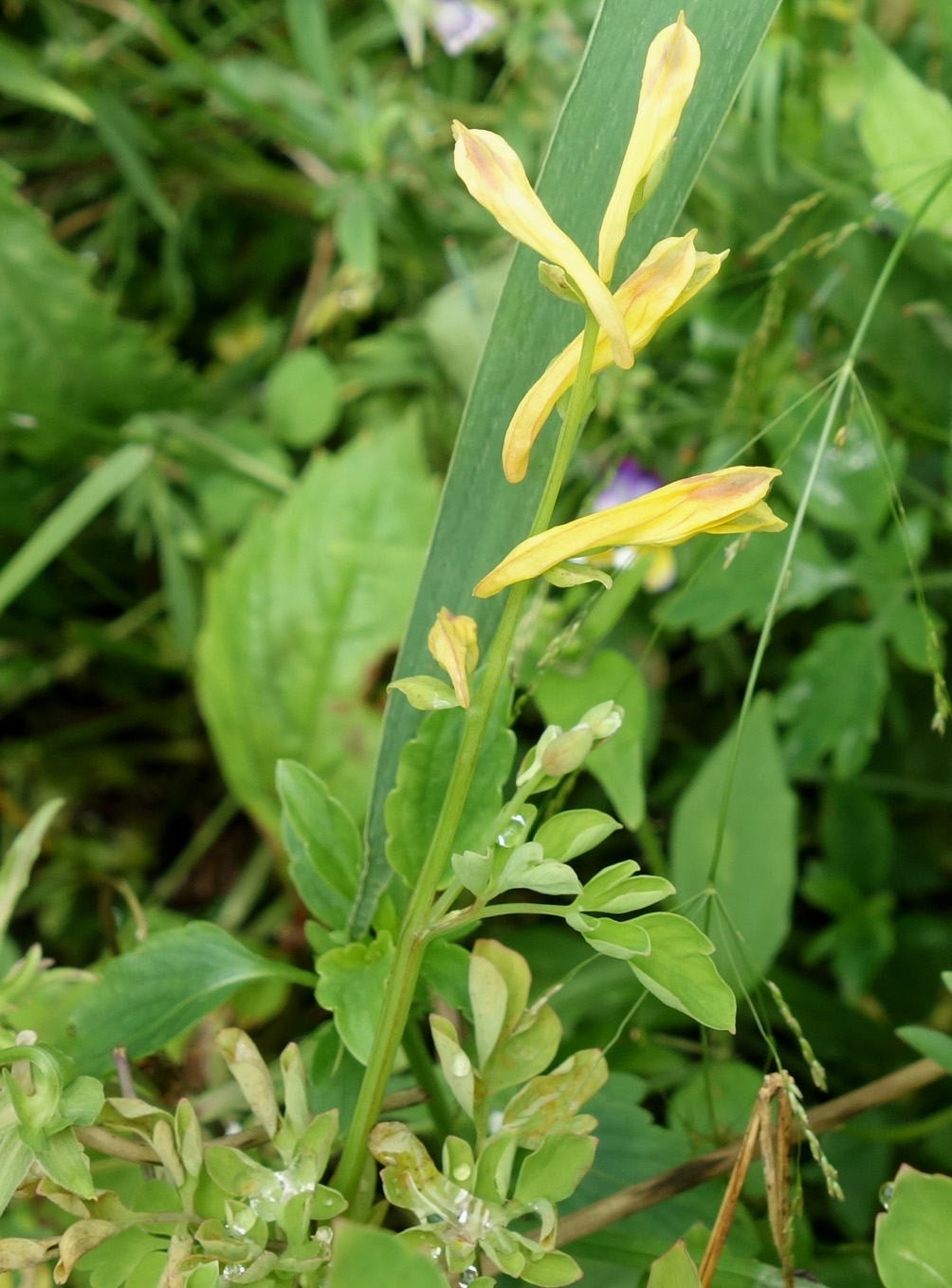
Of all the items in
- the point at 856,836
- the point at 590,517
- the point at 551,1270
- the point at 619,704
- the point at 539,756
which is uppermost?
the point at 590,517

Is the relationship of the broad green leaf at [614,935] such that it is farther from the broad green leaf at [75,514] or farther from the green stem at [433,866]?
the broad green leaf at [75,514]

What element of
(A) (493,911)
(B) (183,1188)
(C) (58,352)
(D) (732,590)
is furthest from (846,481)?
(C) (58,352)

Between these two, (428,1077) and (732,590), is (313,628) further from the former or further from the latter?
(428,1077)

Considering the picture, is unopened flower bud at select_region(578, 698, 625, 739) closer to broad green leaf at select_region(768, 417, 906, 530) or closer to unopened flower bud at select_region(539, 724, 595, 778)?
unopened flower bud at select_region(539, 724, 595, 778)

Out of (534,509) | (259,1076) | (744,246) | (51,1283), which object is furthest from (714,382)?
(51,1283)

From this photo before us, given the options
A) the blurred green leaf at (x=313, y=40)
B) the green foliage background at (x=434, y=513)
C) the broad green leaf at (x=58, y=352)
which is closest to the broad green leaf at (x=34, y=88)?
the green foliage background at (x=434, y=513)

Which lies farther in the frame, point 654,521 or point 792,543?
point 792,543

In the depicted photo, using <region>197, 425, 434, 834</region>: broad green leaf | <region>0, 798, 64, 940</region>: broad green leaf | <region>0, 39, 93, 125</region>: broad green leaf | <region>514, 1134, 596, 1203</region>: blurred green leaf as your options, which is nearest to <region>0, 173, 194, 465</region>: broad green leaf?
<region>0, 39, 93, 125</region>: broad green leaf

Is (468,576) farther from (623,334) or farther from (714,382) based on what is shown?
(714,382)
